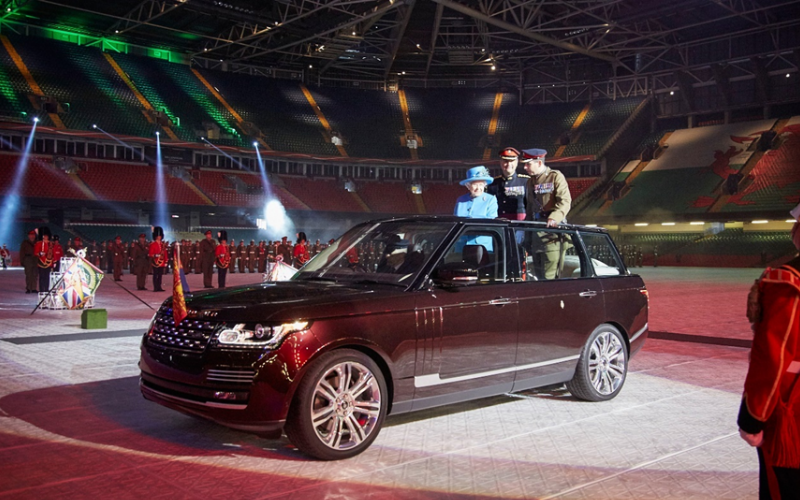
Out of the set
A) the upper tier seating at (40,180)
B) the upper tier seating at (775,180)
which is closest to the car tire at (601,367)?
the upper tier seating at (40,180)

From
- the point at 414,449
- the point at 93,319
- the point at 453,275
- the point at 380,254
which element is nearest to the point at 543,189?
the point at 380,254

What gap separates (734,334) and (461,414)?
6827 millimetres

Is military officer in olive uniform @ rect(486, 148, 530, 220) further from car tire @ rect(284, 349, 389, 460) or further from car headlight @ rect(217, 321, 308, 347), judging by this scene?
car headlight @ rect(217, 321, 308, 347)

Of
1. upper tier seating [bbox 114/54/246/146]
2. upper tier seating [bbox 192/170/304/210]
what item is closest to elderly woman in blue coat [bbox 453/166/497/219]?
upper tier seating [bbox 192/170/304/210]

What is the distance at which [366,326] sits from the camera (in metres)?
4.61

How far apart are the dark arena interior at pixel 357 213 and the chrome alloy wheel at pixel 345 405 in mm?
138

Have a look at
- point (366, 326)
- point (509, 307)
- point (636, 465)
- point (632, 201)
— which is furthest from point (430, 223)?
point (632, 201)

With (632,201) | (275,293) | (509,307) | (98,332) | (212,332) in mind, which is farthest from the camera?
(632,201)

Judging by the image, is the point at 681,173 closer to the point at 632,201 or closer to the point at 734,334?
the point at 632,201

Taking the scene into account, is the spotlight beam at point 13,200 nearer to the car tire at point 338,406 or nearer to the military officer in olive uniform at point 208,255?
the military officer in olive uniform at point 208,255

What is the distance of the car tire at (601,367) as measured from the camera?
6203 millimetres

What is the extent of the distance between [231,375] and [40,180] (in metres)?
36.6

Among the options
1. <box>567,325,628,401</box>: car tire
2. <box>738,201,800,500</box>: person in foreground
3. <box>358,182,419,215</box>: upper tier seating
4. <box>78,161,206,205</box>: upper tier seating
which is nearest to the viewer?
<box>738,201,800,500</box>: person in foreground

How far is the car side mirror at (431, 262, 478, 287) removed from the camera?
16.2 ft
